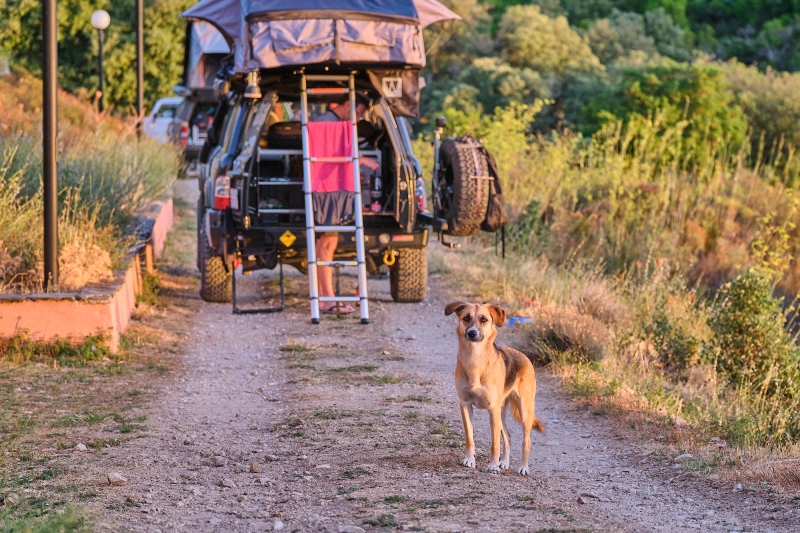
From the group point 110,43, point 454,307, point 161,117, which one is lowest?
point 454,307

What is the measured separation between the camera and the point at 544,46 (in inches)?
1432

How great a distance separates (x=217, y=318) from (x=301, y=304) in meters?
0.95

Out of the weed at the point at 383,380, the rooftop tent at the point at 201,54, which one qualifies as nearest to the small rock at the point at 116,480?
the weed at the point at 383,380

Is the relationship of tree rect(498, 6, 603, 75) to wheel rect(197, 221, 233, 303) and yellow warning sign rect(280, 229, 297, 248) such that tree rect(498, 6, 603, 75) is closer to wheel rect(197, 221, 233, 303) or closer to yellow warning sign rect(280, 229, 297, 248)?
wheel rect(197, 221, 233, 303)

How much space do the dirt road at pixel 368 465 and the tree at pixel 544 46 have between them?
89.6ft

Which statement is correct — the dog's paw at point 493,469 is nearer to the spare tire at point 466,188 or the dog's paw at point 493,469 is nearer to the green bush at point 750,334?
the green bush at point 750,334

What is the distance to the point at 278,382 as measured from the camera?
28.0 feet

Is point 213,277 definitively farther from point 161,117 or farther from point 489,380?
point 161,117

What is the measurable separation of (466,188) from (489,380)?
4609 millimetres

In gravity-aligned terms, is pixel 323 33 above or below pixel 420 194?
above

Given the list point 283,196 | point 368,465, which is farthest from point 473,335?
point 283,196

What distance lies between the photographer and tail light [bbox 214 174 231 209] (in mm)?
10453

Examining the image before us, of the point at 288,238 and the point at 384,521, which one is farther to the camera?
the point at 288,238

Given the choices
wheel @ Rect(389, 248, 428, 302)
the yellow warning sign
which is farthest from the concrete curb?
wheel @ Rect(389, 248, 428, 302)
